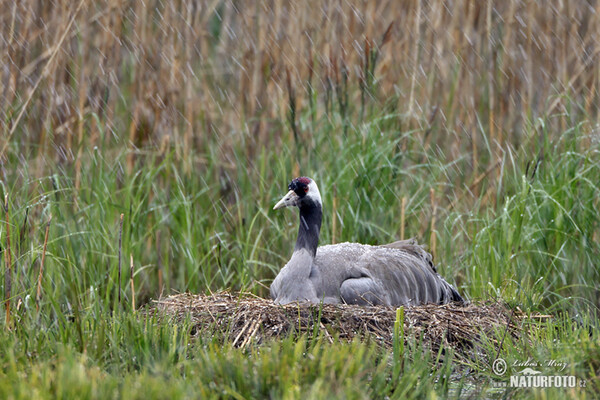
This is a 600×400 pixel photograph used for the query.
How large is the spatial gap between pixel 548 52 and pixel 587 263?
2307 mm

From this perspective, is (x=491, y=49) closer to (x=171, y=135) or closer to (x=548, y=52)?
(x=548, y=52)

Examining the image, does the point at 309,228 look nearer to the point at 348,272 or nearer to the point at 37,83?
the point at 348,272

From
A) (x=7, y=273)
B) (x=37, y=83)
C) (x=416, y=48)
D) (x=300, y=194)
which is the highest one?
(x=416, y=48)

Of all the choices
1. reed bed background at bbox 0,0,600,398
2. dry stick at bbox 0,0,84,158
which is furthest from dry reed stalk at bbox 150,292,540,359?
dry stick at bbox 0,0,84,158

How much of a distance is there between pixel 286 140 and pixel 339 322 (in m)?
2.67

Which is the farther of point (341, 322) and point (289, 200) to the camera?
point (289, 200)

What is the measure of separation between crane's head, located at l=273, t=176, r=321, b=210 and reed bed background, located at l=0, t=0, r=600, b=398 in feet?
1.36

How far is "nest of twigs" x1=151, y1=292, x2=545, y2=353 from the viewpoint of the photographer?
4.87 m

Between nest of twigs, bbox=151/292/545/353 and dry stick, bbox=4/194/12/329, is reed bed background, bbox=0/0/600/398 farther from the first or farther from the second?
nest of twigs, bbox=151/292/545/353

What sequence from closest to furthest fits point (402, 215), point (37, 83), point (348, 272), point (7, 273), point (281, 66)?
point (7, 273) < point (348, 272) < point (402, 215) < point (37, 83) < point (281, 66)

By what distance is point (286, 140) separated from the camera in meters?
7.20

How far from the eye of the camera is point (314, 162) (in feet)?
23.0

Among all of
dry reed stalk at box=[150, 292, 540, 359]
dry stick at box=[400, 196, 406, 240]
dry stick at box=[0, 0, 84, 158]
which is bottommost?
dry reed stalk at box=[150, 292, 540, 359]

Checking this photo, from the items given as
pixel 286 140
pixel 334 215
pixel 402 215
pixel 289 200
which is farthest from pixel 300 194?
pixel 286 140
